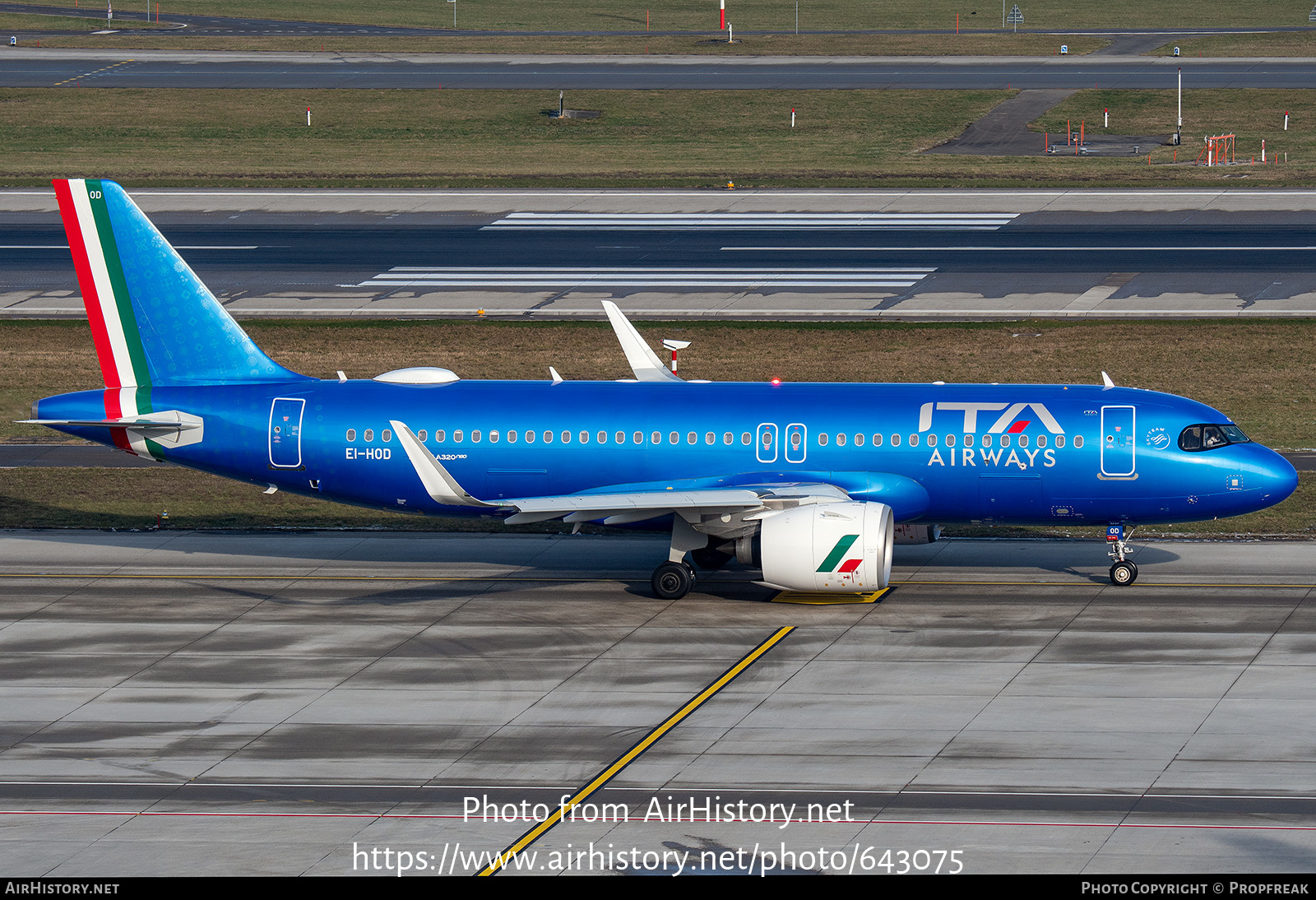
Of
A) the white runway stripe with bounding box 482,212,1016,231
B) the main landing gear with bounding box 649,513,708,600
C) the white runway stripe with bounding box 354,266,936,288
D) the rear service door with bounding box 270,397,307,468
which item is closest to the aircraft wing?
the main landing gear with bounding box 649,513,708,600

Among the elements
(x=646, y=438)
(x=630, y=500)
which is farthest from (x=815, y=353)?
(x=630, y=500)

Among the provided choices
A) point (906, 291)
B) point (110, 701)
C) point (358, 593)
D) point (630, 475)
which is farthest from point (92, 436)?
point (906, 291)

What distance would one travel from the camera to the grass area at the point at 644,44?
118438 millimetres

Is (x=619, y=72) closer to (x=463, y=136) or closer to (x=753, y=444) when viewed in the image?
(x=463, y=136)

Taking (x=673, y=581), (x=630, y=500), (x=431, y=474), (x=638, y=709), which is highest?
(x=431, y=474)

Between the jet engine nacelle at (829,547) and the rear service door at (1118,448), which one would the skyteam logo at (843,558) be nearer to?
the jet engine nacelle at (829,547)

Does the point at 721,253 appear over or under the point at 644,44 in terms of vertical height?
under

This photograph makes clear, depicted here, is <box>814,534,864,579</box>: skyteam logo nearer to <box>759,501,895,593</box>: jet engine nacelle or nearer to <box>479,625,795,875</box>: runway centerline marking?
<box>759,501,895,593</box>: jet engine nacelle

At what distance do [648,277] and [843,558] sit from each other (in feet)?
106

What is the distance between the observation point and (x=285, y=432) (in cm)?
3525

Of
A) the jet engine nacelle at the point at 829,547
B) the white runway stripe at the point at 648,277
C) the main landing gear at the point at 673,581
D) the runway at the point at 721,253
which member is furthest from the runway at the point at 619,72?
the jet engine nacelle at the point at 829,547

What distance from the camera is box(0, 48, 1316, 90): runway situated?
10194 cm

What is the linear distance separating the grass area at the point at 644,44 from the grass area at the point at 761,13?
35.2 feet

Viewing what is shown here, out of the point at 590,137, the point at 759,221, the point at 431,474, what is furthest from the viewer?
the point at 590,137
